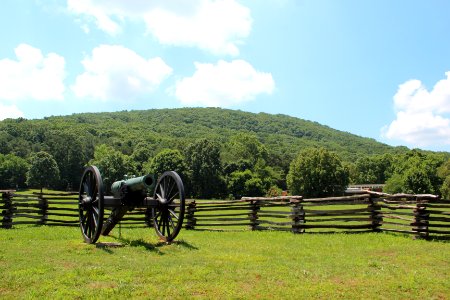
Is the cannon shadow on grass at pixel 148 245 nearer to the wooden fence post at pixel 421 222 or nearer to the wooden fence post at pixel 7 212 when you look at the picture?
the wooden fence post at pixel 7 212

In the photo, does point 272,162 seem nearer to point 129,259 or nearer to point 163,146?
point 163,146

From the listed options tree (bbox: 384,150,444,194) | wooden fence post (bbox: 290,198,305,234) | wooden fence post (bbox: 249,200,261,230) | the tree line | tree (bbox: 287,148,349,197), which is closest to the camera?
wooden fence post (bbox: 290,198,305,234)

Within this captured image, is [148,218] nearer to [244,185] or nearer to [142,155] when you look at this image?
[244,185]

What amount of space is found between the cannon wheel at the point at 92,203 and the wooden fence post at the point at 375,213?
28.9 feet

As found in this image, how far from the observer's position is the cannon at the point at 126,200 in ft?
37.2

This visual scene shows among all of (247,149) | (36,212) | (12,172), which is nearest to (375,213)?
(36,212)

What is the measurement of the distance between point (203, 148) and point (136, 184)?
213 feet

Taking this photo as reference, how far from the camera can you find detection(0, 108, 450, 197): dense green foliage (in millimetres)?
76375

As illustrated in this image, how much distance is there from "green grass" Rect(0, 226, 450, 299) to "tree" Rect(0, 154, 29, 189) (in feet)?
260

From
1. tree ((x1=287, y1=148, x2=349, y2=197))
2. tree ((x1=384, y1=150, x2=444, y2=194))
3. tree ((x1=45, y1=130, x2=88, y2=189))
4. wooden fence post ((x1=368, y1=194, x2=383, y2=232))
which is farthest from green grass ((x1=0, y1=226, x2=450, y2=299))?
tree ((x1=45, y1=130, x2=88, y2=189))

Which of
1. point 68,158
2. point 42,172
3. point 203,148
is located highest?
point 203,148

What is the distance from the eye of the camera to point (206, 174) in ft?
245

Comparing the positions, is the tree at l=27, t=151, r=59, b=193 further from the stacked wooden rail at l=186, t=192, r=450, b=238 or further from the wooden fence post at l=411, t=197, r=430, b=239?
the wooden fence post at l=411, t=197, r=430, b=239

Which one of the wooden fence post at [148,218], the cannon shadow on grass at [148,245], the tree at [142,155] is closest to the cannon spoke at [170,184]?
the cannon shadow on grass at [148,245]
